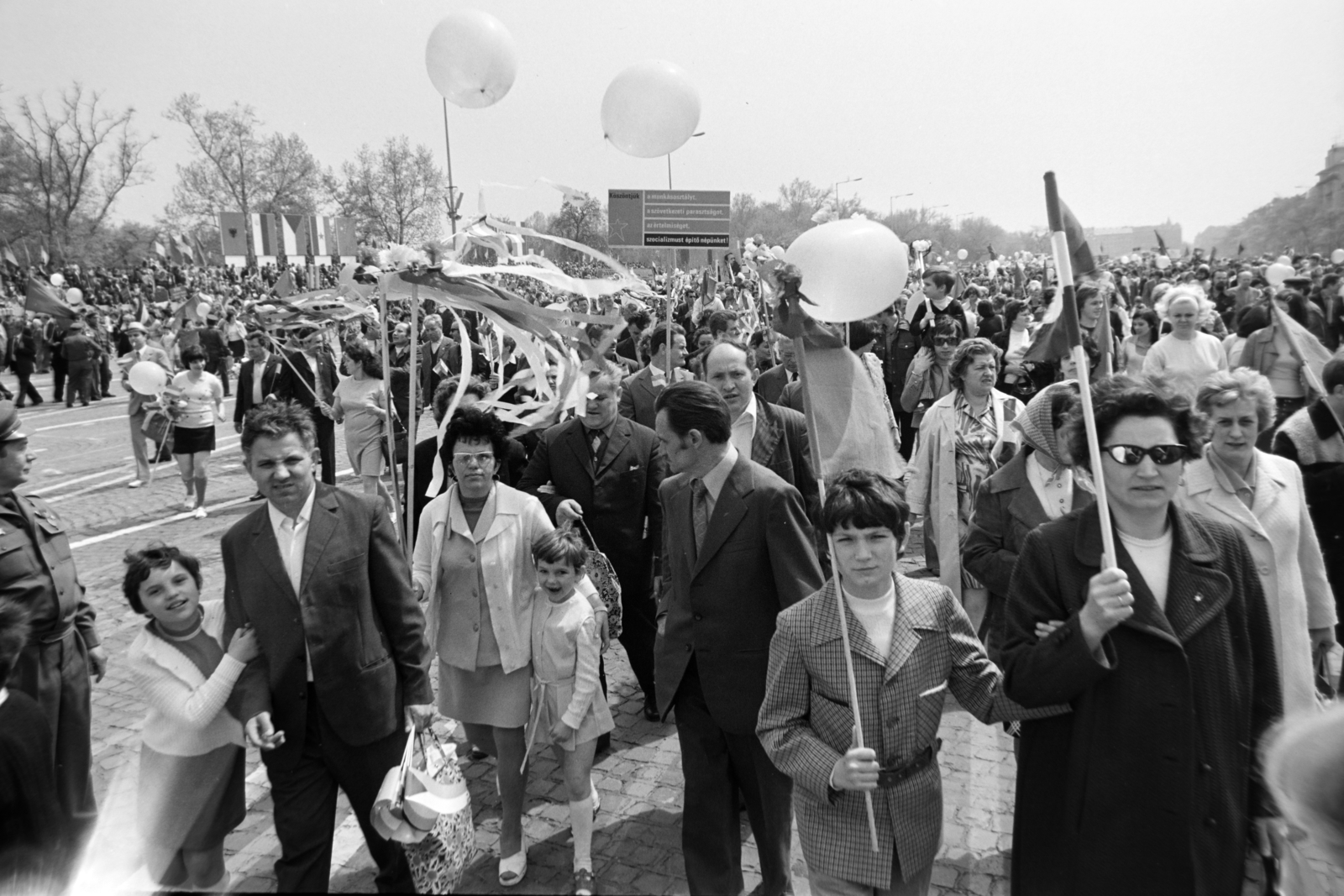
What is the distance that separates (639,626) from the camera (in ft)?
15.5

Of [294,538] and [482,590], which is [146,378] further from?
[294,538]

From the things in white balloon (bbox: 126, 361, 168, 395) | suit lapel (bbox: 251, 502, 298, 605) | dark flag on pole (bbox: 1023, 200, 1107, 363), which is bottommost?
suit lapel (bbox: 251, 502, 298, 605)

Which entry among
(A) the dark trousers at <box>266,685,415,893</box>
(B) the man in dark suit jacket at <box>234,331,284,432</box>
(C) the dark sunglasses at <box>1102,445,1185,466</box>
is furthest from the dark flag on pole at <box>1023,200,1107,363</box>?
(B) the man in dark suit jacket at <box>234,331,284,432</box>

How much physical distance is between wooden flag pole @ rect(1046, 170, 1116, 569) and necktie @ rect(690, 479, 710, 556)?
128 cm

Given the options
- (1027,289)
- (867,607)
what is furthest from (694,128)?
(1027,289)

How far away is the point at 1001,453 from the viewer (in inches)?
171

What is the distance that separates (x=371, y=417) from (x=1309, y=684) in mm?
6663

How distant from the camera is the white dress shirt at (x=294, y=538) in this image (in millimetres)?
2916

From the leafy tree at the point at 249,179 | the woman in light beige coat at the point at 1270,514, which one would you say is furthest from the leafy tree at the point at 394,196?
the woman in light beige coat at the point at 1270,514

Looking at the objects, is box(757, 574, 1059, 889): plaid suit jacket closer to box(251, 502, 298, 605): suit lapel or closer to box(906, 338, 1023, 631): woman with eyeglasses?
box(251, 502, 298, 605): suit lapel

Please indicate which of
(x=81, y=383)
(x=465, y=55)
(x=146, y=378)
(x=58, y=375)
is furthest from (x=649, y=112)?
(x=58, y=375)

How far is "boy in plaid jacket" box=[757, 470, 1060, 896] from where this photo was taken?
2.43 meters

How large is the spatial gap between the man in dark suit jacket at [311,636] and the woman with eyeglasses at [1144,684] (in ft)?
6.36

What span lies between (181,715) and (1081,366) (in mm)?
2776
